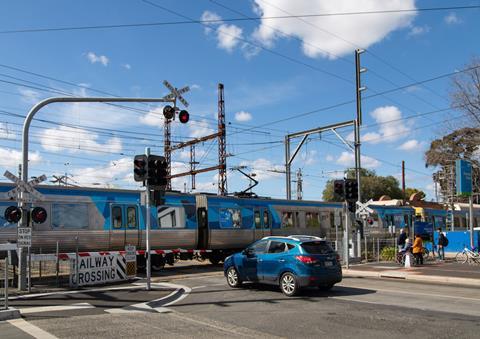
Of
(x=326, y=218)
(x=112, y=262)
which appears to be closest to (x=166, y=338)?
(x=112, y=262)

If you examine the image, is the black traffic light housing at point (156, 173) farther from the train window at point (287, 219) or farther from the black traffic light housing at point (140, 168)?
the train window at point (287, 219)

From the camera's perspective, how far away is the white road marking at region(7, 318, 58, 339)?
8.50 meters

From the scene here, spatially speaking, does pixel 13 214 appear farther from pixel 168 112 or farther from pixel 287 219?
pixel 287 219

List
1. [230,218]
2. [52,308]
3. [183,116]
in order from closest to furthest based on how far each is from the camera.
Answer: [52,308] < [183,116] < [230,218]

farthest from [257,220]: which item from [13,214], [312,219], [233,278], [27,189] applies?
[13,214]

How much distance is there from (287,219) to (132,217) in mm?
10992

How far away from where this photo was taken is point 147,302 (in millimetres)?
12406

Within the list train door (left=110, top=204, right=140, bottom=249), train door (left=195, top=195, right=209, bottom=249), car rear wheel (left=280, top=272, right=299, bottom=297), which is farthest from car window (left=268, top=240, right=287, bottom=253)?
train door (left=195, top=195, right=209, bottom=249)

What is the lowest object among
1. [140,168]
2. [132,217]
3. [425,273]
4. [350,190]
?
[425,273]

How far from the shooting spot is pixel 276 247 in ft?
47.2

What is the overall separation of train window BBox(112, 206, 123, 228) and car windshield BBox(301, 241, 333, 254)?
1008cm

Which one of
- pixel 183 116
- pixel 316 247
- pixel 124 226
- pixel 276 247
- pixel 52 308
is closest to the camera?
pixel 52 308

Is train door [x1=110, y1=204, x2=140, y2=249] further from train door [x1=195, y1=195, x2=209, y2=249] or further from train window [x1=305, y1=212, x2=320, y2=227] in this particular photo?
train window [x1=305, y1=212, x2=320, y2=227]

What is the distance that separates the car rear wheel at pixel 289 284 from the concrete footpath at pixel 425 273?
6.73 metres
